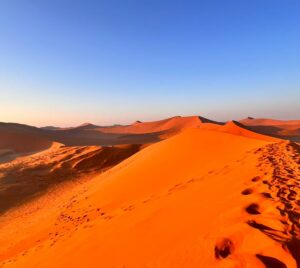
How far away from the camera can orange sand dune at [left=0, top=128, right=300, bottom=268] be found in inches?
134

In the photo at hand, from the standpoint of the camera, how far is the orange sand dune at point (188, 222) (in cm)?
340

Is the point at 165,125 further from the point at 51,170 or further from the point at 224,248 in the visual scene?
the point at 224,248

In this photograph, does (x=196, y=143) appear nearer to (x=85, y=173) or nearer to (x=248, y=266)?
(x=85, y=173)

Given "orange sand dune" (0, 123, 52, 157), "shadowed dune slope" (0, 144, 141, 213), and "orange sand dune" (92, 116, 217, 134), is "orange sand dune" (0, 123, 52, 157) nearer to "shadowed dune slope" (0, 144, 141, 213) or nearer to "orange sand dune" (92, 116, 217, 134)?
"shadowed dune slope" (0, 144, 141, 213)

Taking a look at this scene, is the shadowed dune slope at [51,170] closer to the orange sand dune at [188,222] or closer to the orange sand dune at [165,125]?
the orange sand dune at [188,222]

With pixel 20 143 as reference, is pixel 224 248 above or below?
above

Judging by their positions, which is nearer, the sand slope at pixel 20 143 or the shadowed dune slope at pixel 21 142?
the sand slope at pixel 20 143

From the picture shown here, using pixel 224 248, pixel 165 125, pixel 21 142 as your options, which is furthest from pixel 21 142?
→ pixel 224 248

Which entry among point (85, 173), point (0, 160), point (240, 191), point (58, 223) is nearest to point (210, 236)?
point (240, 191)

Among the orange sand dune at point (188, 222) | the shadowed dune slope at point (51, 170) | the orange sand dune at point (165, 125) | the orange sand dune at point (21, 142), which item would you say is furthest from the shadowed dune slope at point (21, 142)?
the orange sand dune at point (165, 125)

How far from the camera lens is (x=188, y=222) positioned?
14.4 feet

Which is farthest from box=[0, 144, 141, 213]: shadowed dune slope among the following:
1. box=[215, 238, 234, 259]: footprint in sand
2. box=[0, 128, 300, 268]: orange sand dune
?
box=[215, 238, 234, 259]: footprint in sand

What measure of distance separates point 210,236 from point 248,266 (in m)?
0.83

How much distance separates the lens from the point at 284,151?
856 centimetres
